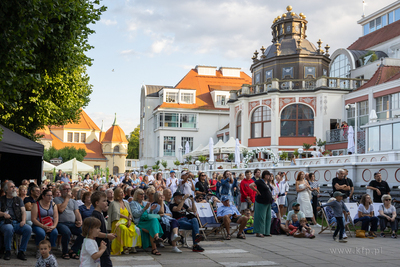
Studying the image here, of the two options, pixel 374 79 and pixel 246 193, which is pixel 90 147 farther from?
pixel 246 193

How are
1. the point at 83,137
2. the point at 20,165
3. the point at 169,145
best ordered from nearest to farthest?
1. the point at 20,165
2. the point at 169,145
3. the point at 83,137

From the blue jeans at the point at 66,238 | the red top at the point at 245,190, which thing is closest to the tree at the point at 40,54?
the blue jeans at the point at 66,238

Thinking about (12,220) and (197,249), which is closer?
(12,220)

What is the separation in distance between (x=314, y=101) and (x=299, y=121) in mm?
2121

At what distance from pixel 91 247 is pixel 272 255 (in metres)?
4.67

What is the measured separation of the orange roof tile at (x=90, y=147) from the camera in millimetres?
86875

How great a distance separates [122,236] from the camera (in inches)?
372

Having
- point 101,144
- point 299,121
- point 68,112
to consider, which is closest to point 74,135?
point 101,144

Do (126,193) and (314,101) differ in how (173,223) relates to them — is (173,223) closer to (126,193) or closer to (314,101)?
(126,193)

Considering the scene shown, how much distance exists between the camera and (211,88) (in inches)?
2324

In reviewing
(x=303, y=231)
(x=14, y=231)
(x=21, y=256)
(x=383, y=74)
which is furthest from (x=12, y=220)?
(x=383, y=74)

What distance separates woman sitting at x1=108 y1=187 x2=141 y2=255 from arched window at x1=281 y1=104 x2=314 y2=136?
30.3 meters

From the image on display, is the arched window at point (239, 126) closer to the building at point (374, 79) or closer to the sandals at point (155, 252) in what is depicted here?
the building at point (374, 79)

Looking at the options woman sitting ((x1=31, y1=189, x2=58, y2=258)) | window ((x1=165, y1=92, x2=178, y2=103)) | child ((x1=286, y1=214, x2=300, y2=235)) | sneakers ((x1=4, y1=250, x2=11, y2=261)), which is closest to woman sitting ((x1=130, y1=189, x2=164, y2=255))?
woman sitting ((x1=31, y1=189, x2=58, y2=258))
